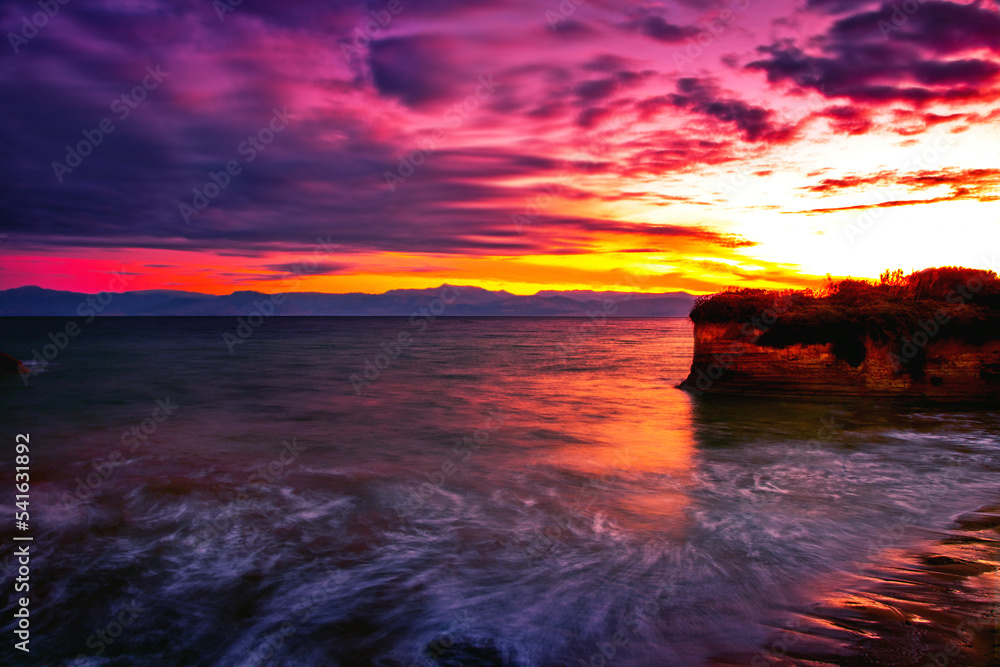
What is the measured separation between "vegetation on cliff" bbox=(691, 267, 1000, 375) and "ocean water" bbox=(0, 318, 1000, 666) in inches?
86.2

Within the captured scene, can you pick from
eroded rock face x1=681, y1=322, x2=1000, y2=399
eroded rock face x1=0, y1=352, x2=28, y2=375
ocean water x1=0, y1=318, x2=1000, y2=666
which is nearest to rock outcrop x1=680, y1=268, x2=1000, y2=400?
eroded rock face x1=681, y1=322, x2=1000, y2=399

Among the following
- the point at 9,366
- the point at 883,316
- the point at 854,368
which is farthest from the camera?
the point at 9,366

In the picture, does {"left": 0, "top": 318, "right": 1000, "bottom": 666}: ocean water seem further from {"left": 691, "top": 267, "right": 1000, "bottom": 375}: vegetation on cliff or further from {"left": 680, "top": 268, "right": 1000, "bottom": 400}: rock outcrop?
{"left": 691, "top": 267, "right": 1000, "bottom": 375}: vegetation on cliff

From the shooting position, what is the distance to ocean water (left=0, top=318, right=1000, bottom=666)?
5.19m

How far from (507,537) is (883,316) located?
1551 cm

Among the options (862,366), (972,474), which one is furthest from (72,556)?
(862,366)

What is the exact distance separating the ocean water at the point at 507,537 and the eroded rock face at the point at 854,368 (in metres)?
0.91

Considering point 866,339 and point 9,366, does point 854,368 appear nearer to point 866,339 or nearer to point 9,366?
point 866,339

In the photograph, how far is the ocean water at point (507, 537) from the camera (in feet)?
17.0

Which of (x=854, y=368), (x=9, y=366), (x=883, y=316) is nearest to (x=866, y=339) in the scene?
(x=883, y=316)

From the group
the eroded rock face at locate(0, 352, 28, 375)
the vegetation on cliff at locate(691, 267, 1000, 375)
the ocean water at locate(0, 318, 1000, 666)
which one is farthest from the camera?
the eroded rock face at locate(0, 352, 28, 375)

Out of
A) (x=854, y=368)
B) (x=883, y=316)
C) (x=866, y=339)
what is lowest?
(x=854, y=368)

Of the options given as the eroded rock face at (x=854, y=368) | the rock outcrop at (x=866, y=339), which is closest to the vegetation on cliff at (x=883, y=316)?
the rock outcrop at (x=866, y=339)

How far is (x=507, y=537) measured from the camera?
770cm
